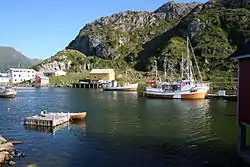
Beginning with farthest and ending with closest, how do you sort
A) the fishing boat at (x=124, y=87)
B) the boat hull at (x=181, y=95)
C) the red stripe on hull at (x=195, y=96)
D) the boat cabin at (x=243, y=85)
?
the fishing boat at (x=124, y=87)
the boat hull at (x=181, y=95)
the red stripe on hull at (x=195, y=96)
the boat cabin at (x=243, y=85)

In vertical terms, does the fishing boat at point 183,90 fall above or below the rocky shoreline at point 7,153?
above

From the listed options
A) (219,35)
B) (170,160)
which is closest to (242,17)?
(219,35)

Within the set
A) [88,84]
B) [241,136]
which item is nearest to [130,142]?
[241,136]

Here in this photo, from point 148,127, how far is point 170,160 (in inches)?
605

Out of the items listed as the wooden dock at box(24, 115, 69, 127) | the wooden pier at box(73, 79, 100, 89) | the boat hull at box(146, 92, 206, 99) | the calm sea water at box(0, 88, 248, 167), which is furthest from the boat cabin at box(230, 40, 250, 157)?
the wooden pier at box(73, 79, 100, 89)

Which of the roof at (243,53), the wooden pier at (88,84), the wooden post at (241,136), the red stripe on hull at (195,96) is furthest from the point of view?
the wooden pier at (88,84)

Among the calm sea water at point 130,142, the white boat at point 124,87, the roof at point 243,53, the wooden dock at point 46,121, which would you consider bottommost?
the calm sea water at point 130,142

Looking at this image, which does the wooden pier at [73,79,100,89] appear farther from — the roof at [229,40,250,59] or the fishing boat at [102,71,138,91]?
the roof at [229,40,250,59]

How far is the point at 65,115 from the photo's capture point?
44.7m

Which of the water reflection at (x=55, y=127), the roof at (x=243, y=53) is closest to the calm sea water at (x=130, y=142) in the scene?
the water reflection at (x=55, y=127)

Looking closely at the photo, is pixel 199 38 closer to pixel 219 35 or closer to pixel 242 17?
pixel 219 35

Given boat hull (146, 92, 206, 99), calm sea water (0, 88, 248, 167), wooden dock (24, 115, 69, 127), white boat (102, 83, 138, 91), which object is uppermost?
white boat (102, 83, 138, 91)

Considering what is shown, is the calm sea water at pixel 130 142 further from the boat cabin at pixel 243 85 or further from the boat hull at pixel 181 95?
the boat hull at pixel 181 95

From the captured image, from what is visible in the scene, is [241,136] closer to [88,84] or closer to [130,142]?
[130,142]
